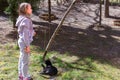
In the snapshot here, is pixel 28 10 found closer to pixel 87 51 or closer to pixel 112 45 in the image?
pixel 87 51

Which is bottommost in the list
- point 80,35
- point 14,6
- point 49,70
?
point 80,35

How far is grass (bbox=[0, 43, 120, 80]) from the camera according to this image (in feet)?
23.2

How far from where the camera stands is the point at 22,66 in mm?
6227

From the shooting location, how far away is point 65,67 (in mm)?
7586

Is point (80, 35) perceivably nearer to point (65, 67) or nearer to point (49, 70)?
point (65, 67)

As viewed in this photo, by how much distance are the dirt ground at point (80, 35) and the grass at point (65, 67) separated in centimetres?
45

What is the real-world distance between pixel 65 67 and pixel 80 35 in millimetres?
3406

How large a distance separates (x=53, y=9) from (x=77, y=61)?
707cm

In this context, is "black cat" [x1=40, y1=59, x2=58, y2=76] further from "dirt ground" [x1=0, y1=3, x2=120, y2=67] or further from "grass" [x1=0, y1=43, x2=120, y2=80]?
"dirt ground" [x1=0, y1=3, x2=120, y2=67]

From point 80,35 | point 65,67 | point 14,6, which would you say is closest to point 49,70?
point 65,67

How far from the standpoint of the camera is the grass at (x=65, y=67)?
706cm

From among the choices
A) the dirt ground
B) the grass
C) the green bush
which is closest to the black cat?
the grass

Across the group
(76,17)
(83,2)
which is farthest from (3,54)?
(83,2)

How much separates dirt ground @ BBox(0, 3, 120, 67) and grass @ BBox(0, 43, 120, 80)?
1.47 feet
